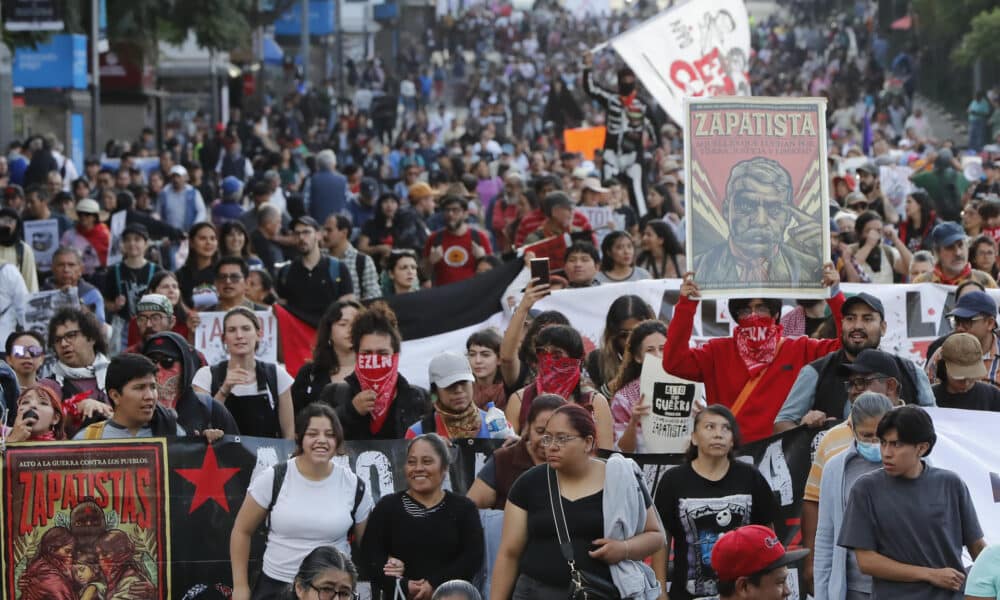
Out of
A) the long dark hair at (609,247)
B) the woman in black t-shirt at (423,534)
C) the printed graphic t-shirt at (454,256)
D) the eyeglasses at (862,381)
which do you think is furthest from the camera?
the printed graphic t-shirt at (454,256)

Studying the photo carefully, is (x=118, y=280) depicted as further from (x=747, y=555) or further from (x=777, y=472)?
(x=747, y=555)

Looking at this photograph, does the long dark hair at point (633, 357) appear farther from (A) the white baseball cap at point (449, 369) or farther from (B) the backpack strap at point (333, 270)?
(B) the backpack strap at point (333, 270)

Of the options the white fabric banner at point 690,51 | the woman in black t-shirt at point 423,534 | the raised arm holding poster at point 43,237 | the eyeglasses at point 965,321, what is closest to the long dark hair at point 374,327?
the woman in black t-shirt at point 423,534

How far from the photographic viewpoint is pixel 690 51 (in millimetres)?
17406

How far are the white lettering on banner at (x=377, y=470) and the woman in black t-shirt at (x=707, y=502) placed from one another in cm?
157

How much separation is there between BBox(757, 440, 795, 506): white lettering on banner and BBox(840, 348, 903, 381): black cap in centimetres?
64

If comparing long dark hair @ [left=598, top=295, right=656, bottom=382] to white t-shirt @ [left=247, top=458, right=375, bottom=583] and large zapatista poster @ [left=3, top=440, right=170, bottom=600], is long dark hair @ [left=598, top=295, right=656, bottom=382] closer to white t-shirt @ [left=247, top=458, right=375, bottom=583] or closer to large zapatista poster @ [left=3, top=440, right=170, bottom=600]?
white t-shirt @ [left=247, top=458, right=375, bottom=583]

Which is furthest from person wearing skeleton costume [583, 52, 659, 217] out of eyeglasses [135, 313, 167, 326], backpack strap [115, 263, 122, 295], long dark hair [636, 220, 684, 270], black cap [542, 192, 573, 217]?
eyeglasses [135, 313, 167, 326]

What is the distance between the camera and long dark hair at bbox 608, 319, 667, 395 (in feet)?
31.1

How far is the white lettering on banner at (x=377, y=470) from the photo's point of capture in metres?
9.03

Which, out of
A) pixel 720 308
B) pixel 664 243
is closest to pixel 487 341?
pixel 720 308

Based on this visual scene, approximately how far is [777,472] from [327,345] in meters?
2.81

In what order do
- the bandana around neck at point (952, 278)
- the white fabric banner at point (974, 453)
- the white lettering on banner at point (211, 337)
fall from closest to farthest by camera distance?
the white fabric banner at point (974, 453), the bandana around neck at point (952, 278), the white lettering on banner at point (211, 337)

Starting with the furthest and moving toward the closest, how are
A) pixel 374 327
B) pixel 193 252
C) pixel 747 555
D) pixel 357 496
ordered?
pixel 193 252 < pixel 374 327 < pixel 357 496 < pixel 747 555
